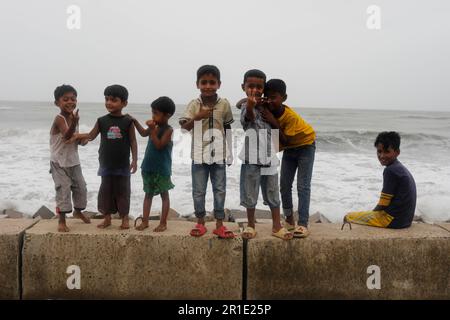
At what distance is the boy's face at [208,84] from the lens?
10.5 feet

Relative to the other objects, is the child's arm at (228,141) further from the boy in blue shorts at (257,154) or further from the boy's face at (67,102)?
the boy's face at (67,102)

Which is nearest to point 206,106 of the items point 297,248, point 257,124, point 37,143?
point 257,124

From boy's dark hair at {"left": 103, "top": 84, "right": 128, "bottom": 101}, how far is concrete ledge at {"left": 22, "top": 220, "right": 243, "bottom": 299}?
3.81ft

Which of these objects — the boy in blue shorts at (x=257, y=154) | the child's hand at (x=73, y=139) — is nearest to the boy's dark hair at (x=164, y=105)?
the boy in blue shorts at (x=257, y=154)

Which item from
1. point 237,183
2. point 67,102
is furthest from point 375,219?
point 237,183

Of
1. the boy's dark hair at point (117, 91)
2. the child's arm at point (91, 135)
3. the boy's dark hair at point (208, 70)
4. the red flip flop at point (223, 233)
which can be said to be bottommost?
the red flip flop at point (223, 233)

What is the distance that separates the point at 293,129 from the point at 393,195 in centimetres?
108

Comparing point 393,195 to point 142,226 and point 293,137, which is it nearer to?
point 293,137

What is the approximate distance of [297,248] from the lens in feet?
9.90

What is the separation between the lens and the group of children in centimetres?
320

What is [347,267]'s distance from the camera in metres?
3.00

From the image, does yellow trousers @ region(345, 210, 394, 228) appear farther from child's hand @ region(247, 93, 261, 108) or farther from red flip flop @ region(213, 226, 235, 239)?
child's hand @ region(247, 93, 261, 108)

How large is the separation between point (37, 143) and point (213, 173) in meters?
14.9

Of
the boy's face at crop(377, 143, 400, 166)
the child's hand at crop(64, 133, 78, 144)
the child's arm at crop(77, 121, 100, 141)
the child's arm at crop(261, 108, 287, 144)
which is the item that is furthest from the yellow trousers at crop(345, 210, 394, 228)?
the child's hand at crop(64, 133, 78, 144)
